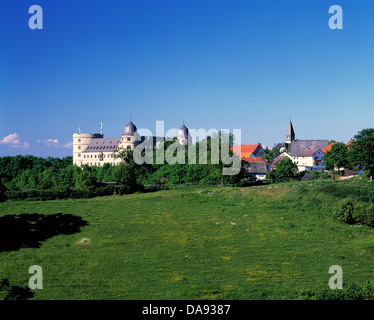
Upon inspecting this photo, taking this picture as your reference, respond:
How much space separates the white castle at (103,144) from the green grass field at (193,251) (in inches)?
3854

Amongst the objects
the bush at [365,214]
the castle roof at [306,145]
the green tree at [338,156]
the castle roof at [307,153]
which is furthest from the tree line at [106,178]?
the castle roof at [306,145]

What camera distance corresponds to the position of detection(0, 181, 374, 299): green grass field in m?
20.3

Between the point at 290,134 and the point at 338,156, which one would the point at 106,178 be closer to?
the point at 338,156

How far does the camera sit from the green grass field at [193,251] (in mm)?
20297

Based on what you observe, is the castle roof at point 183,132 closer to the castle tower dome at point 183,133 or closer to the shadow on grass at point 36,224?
the castle tower dome at point 183,133

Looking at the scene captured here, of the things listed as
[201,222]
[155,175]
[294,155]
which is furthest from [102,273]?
[294,155]

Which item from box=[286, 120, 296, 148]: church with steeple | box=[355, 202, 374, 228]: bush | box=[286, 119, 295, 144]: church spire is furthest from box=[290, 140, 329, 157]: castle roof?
box=[355, 202, 374, 228]: bush

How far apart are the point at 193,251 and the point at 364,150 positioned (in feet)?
132

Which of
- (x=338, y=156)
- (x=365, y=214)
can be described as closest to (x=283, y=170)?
(x=338, y=156)

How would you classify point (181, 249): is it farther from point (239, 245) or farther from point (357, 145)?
point (357, 145)

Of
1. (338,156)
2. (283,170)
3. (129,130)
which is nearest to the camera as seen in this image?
(338,156)

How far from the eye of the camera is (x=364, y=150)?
55344 mm

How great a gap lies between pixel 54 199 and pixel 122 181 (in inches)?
406

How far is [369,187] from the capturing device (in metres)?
44.5
